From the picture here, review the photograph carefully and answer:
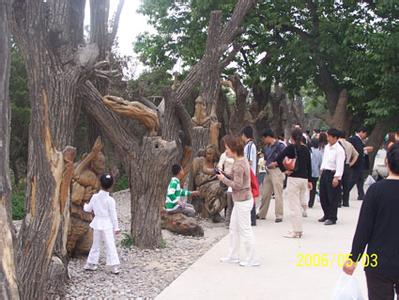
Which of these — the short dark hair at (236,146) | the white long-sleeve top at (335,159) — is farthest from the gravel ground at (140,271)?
the white long-sleeve top at (335,159)

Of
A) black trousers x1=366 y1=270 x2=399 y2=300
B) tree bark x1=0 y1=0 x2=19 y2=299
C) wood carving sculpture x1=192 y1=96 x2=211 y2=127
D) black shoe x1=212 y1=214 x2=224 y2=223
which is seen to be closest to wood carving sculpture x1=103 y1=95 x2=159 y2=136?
black shoe x1=212 y1=214 x2=224 y2=223

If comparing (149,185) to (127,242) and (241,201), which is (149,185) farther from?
(241,201)

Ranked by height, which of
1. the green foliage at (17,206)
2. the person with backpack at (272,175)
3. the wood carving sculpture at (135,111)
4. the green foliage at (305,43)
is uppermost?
the green foliage at (305,43)

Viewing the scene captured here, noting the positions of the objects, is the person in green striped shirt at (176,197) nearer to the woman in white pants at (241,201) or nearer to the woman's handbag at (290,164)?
the woman's handbag at (290,164)

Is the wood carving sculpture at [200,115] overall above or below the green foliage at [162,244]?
above

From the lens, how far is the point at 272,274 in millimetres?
6965

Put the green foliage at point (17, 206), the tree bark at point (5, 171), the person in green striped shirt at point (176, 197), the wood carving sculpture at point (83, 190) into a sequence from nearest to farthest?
the tree bark at point (5, 171) → the wood carving sculpture at point (83, 190) → the person in green striped shirt at point (176, 197) → the green foliage at point (17, 206)

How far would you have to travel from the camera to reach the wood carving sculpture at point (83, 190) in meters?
7.56

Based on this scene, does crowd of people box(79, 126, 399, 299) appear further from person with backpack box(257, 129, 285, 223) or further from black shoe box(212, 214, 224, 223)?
black shoe box(212, 214, 224, 223)

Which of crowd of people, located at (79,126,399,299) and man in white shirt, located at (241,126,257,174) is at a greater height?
man in white shirt, located at (241,126,257,174)

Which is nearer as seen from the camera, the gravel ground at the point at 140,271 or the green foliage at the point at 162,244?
the gravel ground at the point at 140,271

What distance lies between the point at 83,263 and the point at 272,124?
56.4ft

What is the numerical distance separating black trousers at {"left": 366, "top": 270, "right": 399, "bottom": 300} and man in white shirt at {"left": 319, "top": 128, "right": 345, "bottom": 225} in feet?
20.6

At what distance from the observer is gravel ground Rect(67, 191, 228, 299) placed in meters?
6.44
